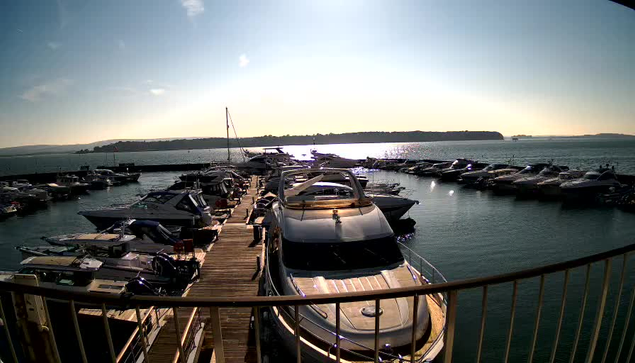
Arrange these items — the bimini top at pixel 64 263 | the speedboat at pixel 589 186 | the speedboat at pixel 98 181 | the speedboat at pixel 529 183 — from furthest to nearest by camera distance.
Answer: the speedboat at pixel 98 181 < the speedboat at pixel 529 183 < the speedboat at pixel 589 186 < the bimini top at pixel 64 263

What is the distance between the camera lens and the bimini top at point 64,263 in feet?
37.8

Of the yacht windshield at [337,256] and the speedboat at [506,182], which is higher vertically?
the yacht windshield at [337,256]

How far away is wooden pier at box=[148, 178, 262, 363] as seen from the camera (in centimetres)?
754

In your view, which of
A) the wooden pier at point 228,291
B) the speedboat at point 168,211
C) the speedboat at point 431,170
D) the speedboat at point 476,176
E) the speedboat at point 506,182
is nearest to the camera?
the wooden pier at point 228,291

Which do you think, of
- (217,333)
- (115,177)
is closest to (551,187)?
(217,333)

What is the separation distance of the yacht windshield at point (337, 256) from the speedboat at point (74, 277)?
6.48 meters

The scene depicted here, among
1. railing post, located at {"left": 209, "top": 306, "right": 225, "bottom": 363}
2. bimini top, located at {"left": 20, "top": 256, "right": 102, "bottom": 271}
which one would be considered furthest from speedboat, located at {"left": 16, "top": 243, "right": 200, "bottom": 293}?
railing post, located at {"left": 209, "top": 306, "right": 225, "bottom": 363}

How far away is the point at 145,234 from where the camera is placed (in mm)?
15578

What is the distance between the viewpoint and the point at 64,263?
1166cm

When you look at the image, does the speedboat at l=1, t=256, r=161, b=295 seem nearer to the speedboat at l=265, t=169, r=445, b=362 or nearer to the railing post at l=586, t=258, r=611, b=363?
the speedboat at l=265, t=169, r=445, b=362

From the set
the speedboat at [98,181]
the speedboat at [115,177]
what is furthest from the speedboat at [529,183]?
the speedboat at [115,177]

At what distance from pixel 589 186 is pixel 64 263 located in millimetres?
40724

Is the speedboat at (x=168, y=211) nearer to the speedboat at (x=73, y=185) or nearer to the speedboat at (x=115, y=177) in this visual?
the speedboat at (x=73, y=185)

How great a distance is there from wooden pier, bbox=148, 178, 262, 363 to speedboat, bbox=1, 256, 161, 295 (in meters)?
2.25
